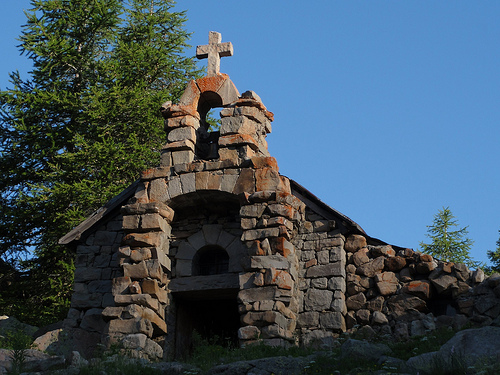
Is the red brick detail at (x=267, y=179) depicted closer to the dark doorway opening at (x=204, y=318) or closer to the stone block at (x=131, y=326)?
the dark doorway opening at (x=204, y=318)

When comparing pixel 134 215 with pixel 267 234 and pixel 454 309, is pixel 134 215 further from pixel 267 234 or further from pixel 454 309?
pixel 454 309

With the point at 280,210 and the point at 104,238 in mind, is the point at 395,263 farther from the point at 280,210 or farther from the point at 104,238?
the point at 104,238

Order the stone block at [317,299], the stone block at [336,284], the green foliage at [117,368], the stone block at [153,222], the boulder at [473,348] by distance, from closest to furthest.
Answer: the boulder at [473,348] → the green foliage at [117,368] → the stone block at [317,299] → the stone block at [336,284] → the stone block at [153,222]

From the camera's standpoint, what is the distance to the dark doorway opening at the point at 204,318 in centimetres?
1400

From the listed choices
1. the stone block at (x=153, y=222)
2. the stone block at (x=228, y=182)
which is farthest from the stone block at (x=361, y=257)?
the stone block at (x=153, y=222)

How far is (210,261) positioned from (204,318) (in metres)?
1.30

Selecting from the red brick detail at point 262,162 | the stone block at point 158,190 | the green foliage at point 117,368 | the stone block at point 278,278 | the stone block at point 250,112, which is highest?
the stone block at point 250,112

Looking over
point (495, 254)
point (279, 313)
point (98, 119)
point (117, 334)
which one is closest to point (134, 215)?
point (117, 334)

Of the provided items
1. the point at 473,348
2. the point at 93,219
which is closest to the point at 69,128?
the point at 93,219

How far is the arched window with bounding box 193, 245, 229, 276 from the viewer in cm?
1419

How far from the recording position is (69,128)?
837 inches

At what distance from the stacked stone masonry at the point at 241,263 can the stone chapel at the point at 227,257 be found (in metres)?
0.02

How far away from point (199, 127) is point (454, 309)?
18.9 ft

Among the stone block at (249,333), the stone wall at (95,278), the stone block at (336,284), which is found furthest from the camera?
the stone wall at (95,278)
